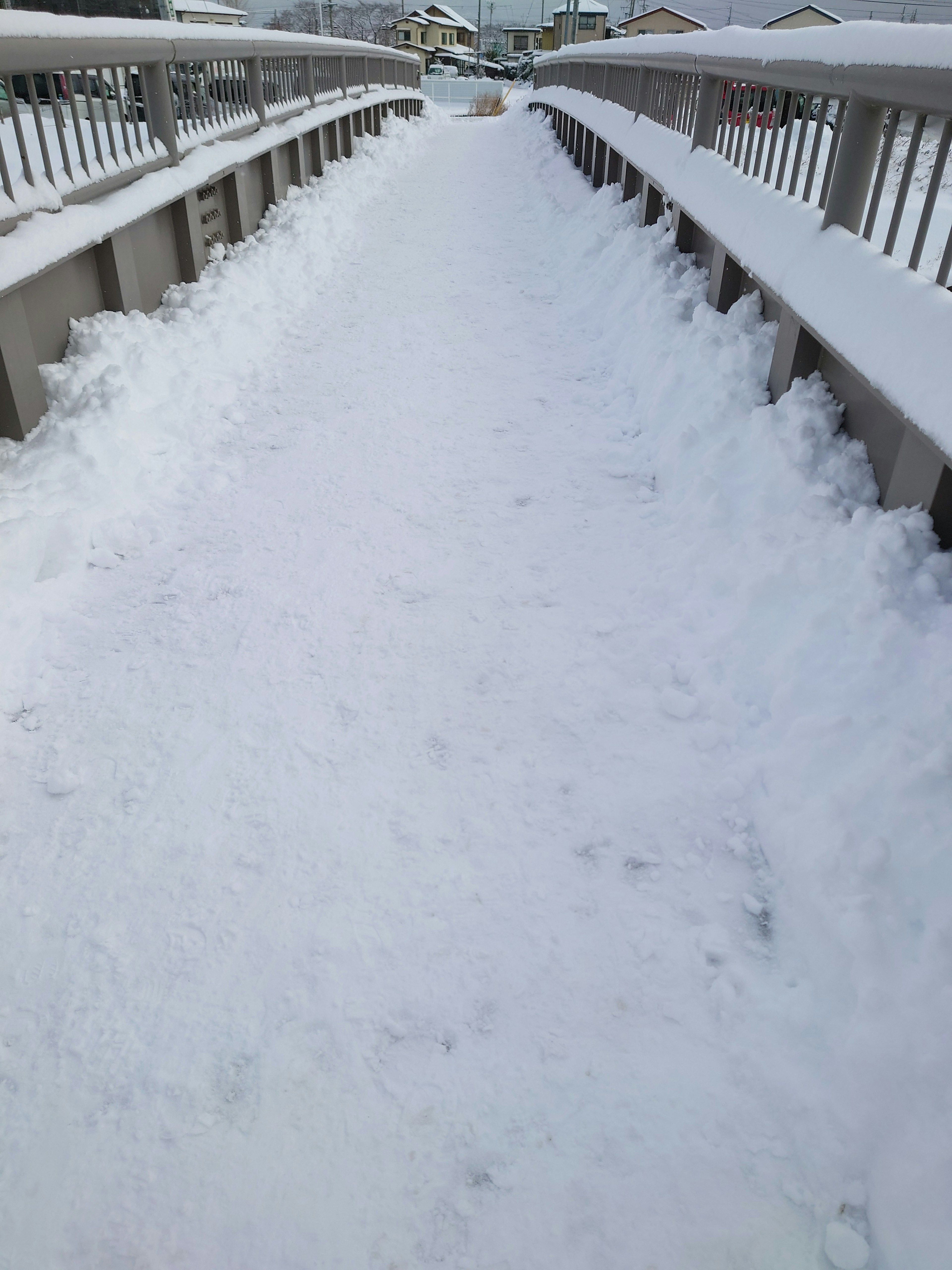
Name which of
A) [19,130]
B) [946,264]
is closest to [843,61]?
[946,264]

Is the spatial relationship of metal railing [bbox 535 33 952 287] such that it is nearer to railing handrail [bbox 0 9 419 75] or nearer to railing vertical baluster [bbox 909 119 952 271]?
railing vertical baluster [bbox 909 119 952 271]

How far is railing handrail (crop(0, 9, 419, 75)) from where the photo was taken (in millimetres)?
3508

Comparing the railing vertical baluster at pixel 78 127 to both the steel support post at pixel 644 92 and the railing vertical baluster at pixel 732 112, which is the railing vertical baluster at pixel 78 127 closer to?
the railing vertical baluster at pixel 732 112

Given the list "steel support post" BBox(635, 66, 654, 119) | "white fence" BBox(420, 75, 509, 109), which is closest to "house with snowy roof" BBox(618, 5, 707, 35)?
→ "white fence" BBox(420, 75, 509, 109)

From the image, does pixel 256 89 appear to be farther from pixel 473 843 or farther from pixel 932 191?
pixel 473 843

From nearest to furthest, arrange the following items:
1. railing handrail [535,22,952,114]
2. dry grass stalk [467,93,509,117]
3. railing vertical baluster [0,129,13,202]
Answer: railing handrail [535,22,952,114] → railing vertical baluster [0,129,13,202] → dry grass stalk [467,93,509,117]

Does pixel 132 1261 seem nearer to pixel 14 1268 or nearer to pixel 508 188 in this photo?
pixel 14 1268

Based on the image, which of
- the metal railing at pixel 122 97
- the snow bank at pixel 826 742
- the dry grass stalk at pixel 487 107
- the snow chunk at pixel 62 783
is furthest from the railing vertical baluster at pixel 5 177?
the dry grass stalk at pixel 487 107

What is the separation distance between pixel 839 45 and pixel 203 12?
34.4m

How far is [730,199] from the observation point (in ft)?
14.6

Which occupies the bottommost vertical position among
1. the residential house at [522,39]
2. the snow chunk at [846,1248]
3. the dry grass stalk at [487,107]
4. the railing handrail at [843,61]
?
the snow chunk at [846,1248]

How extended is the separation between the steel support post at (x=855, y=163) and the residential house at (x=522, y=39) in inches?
4297

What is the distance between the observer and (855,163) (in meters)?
3.22

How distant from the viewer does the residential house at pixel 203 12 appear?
992 inches
